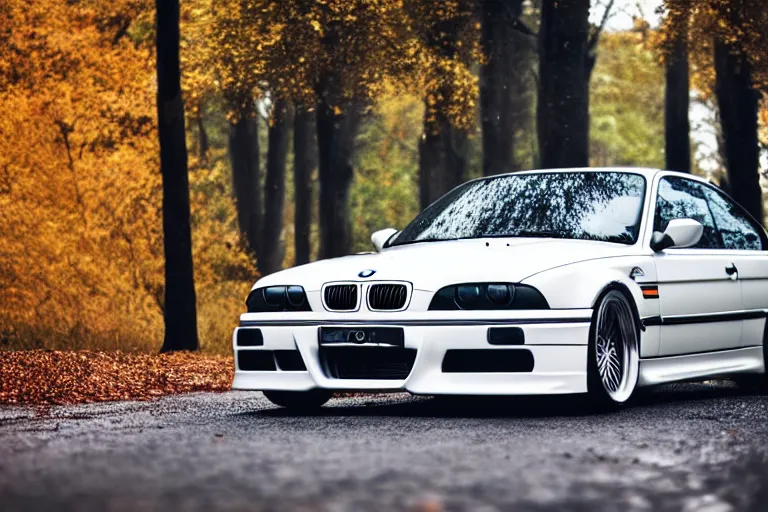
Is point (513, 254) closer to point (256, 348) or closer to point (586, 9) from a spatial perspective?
point (256, 348)

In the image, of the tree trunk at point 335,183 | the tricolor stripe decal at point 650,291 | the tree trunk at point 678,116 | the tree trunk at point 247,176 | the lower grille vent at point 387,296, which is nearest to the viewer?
the lower grille vent at point 387,296

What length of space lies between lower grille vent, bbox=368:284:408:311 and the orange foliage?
502 inches

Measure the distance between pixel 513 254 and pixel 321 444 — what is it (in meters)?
2.31

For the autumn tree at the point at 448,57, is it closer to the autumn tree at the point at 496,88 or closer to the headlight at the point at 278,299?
the autumn tree at the point at 496,88

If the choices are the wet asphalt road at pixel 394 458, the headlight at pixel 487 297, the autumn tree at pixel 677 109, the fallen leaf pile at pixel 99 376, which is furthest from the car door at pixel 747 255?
the autumn tree at pixel 677 109

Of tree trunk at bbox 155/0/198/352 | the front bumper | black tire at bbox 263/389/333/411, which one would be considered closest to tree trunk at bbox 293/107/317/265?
tree trunk at bbox 155/0/198/352

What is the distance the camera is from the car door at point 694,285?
972 cm

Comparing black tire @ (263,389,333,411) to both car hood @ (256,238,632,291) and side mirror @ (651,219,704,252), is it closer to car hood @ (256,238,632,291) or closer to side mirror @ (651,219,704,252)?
car hood @ (256,238,632,291)

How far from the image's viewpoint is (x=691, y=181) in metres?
11.1

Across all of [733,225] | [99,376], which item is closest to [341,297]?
[733,225]

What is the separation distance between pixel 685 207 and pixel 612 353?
6.66ft

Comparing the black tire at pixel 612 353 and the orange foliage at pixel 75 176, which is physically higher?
the orange foliage at pixel 75 176

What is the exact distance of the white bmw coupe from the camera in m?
8.61

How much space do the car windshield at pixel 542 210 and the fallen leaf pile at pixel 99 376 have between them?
2970 millimetres
